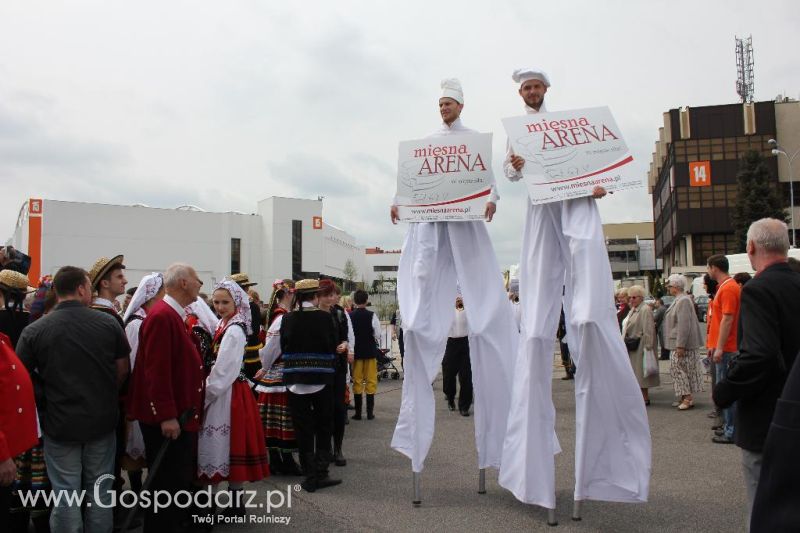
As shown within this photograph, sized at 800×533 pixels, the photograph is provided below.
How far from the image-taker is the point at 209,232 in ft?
209

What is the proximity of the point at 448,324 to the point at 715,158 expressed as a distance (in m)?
50.9

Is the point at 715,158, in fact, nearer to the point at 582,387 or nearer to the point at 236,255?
the point at 236,255

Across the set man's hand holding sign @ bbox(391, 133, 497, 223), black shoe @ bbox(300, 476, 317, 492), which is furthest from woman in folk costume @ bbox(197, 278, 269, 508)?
man's hand holding sign @ bbox(391, 133, 497, 223)

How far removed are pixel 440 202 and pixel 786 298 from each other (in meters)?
2.46

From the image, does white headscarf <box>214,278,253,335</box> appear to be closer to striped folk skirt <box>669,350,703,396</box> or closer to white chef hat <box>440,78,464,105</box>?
white chef hat <box>440,78,464,105</box>

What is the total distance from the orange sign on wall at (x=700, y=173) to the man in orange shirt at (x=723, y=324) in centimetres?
4719

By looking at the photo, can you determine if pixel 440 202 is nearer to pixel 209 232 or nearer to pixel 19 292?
pixel 19 292

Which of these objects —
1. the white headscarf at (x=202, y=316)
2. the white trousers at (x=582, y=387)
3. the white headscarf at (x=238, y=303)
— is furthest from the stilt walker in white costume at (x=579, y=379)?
the white headscarf at (x=202, y=316)

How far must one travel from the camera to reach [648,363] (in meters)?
9.66

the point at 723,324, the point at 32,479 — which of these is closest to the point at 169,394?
the point at 32,479

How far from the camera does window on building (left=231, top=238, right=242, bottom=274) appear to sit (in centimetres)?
6481

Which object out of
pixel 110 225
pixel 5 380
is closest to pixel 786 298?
pixel 5 380

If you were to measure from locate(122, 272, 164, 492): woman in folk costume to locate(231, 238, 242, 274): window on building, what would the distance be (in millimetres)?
61545

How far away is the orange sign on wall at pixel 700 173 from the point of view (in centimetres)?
4938
